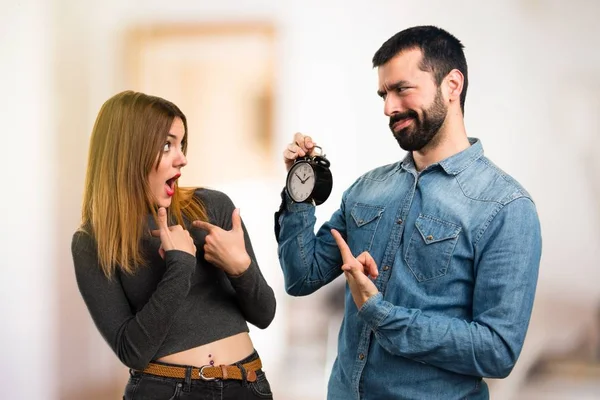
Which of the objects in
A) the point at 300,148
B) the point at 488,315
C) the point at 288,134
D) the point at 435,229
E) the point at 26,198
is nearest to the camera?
the point at 488,315

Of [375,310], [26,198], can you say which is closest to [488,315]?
[375,310]

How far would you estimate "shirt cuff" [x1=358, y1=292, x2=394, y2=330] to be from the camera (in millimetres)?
1649

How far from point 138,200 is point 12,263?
1.54 metres

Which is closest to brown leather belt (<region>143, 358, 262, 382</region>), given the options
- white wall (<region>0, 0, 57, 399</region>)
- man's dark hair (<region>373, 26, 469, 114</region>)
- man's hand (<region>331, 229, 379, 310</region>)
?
man's hand (<region>331, 229, 379, 310</region>)

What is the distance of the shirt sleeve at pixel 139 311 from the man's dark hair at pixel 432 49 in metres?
0.71

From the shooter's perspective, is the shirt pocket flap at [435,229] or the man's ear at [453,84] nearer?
the shirt pocket flap at [435,229]

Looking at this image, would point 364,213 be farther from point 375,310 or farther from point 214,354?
point 214,354

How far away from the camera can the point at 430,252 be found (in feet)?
5.61

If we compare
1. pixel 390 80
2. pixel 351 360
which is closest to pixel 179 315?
pixel 351 360

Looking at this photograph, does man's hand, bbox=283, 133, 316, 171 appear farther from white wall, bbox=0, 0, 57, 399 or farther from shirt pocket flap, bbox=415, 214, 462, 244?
white wall, bbox=0, 0, 57, 399

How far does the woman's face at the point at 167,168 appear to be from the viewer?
1860 mm

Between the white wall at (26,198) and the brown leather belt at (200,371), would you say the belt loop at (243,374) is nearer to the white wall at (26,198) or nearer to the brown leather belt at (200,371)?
the brown leather belt at (200,371)

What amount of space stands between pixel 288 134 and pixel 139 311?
1.44m

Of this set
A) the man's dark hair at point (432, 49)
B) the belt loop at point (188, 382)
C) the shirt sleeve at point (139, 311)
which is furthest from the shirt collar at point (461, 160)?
the belt loop at point (188, 382)
